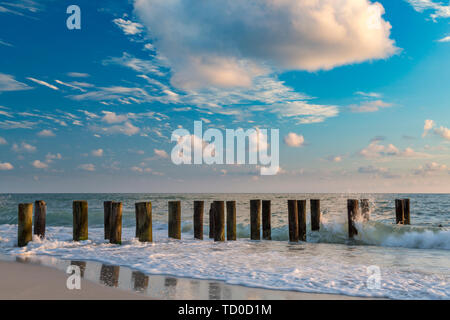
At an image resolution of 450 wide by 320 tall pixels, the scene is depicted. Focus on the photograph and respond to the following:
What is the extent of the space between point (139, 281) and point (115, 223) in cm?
485

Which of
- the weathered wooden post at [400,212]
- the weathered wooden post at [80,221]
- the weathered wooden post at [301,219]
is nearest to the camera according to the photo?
the weathered wooden post at [80,221]

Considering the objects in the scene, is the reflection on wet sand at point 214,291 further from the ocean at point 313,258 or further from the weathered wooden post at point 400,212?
the weathered wooden post at point 400,212

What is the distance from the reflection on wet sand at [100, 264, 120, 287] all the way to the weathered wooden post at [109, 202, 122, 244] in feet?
9.86

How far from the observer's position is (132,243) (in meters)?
10.3

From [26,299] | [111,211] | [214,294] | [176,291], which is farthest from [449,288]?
[111,211]

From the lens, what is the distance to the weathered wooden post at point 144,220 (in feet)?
33.6

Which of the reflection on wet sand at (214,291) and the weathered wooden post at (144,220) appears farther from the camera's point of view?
the weathered wooden post at (144,220)

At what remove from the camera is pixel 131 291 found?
16.8 ft

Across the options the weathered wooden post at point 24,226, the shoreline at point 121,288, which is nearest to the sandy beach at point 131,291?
the shoreline at point 121,288

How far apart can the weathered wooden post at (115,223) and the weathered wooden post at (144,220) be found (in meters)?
0.52

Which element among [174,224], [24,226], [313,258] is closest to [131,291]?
[313,258]

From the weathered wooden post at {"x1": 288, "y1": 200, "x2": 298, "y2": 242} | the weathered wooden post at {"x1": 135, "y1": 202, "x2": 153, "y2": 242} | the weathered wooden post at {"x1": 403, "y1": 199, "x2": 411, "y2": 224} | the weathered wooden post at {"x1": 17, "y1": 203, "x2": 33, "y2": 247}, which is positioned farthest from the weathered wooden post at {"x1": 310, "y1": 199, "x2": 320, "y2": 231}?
the weathered wooden post at {"x1": 17, "y1": 203, "x2": 33, "y2": 247}
